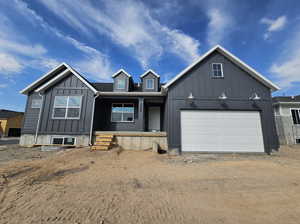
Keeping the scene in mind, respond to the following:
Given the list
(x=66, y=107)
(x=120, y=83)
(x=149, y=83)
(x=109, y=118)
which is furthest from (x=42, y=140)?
(x=149, y=83)

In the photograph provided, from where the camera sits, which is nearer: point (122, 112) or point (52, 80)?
point (52, 80)

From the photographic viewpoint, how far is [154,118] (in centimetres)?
1258

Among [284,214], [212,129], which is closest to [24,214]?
[284,214]

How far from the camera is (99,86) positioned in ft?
44.5

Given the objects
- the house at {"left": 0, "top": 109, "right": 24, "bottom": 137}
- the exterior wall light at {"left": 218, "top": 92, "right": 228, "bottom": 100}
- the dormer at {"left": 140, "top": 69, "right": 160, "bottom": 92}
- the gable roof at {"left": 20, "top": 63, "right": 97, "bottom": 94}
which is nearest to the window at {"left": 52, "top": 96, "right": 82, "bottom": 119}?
the gable roof at {"left": 20, "top": 63, "right": 97, "bottom": 94}

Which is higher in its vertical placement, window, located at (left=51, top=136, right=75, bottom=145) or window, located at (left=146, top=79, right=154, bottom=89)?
window, located at (left=146, top=79, right=154, bottom=89)

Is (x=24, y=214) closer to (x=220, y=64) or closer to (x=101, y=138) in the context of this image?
(x=101, y=138)

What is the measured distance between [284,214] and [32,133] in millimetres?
13021

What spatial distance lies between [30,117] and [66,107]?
2882mm

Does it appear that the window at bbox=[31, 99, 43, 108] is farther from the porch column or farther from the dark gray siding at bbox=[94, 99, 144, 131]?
the porch column

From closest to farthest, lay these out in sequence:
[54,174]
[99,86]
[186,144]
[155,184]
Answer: [155,184], [54,174], [186,144], [99,86]

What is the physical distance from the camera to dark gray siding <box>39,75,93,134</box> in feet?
31.1

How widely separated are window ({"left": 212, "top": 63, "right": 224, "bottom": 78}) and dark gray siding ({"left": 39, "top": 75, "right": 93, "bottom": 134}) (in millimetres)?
9354

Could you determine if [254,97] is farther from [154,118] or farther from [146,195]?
[146,195]
